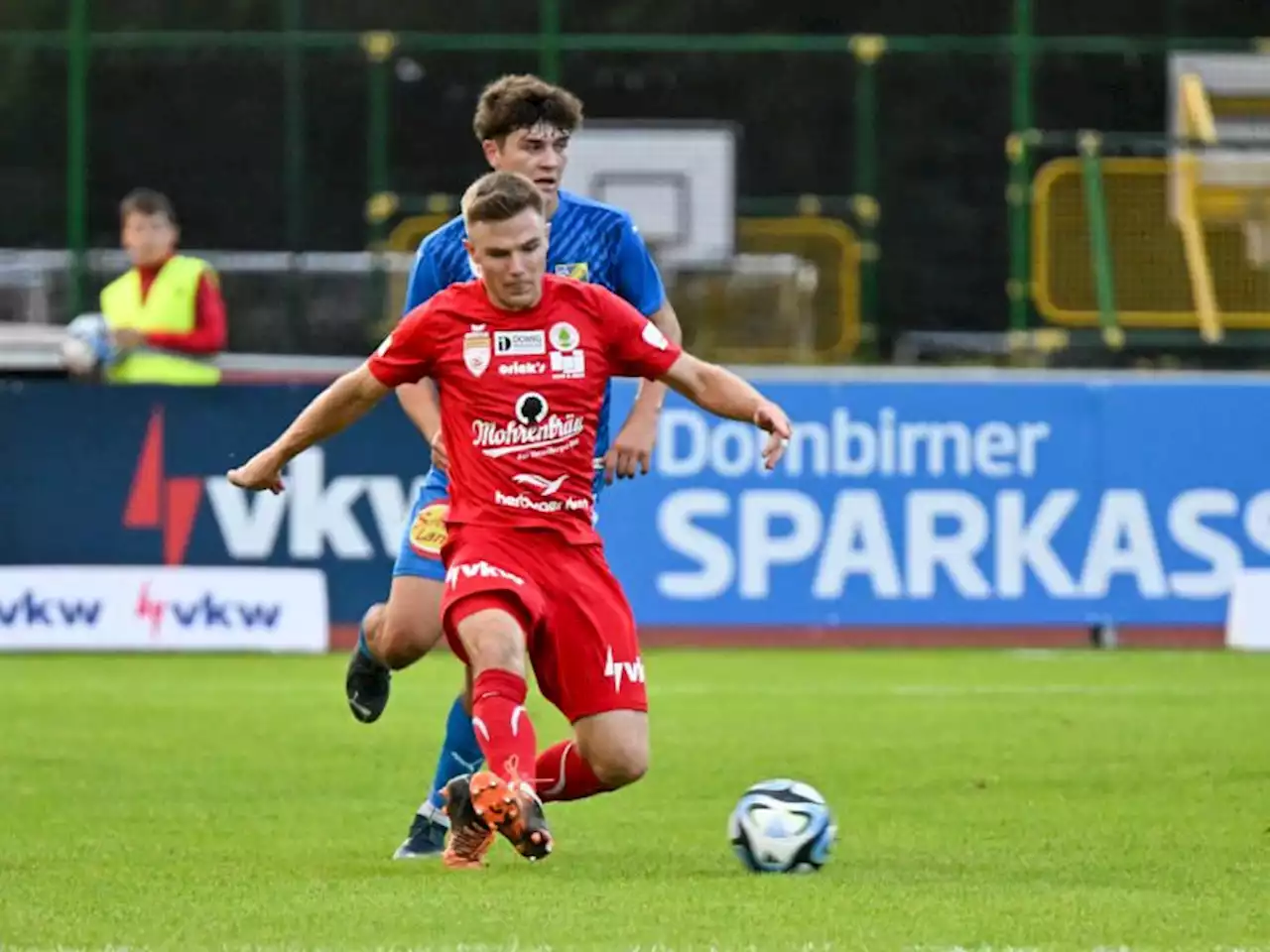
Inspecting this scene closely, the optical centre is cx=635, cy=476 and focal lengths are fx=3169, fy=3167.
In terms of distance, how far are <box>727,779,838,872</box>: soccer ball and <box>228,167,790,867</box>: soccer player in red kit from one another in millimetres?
338

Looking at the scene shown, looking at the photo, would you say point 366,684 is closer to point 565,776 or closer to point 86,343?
point 565,776

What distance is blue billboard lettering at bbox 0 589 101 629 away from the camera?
16.7 m

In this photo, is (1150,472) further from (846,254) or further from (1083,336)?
(846,254)

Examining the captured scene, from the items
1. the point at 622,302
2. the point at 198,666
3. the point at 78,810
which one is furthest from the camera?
the point at 198,666

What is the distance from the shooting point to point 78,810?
9.85 metres

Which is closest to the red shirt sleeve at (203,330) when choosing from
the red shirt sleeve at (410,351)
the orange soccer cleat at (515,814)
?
the red shirt sleeve at (410,351)

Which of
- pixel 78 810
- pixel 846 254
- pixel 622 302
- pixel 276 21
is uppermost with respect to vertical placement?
pixel 276 21

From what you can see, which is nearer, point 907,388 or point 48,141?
point 907,388

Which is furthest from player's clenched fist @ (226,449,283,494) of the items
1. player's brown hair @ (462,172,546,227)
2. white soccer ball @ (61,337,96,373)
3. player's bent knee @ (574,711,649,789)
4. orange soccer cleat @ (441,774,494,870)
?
white soccer ball @ (61,337,96,373)

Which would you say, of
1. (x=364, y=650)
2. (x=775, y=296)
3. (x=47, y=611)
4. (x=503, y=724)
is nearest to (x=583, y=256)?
(x=364, y=650)

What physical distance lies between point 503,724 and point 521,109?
181 centimetres

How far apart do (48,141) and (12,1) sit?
3.92ft

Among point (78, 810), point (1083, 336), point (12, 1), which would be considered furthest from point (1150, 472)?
point (12, 1)

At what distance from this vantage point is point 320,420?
8297 millimetres
